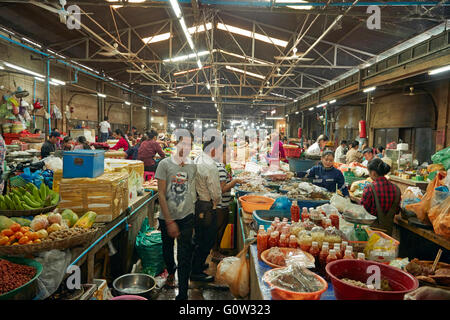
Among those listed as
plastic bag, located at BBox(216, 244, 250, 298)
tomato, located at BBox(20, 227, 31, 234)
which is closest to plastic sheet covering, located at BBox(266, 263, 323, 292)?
plastic bag, located at BBox(216, 244, 250, 298)

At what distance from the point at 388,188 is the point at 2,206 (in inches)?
167

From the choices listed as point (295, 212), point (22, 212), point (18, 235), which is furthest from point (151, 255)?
point (295, 212)

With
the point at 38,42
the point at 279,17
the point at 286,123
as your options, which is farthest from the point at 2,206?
the point at 286,123

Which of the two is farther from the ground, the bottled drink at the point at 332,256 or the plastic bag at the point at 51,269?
the bottled drink at the point at 332,256

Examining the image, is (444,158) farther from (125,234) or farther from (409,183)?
(125,234)

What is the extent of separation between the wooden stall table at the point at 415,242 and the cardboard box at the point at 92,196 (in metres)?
3.75

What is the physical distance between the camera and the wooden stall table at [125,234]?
8.81 feet

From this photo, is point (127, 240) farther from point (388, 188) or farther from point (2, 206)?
point (388, 188)

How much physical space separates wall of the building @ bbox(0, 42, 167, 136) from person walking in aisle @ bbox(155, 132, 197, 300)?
839 centimetres

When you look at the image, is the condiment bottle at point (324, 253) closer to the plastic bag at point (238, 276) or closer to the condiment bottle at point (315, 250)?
the condiment bottle at point (315, 250)

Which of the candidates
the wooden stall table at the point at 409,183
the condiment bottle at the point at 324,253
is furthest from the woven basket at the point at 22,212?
the wooden stall table at the point at 409,183

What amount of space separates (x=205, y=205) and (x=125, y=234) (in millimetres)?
1151

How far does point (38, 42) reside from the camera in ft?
31.5

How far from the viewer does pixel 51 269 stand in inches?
85.2
